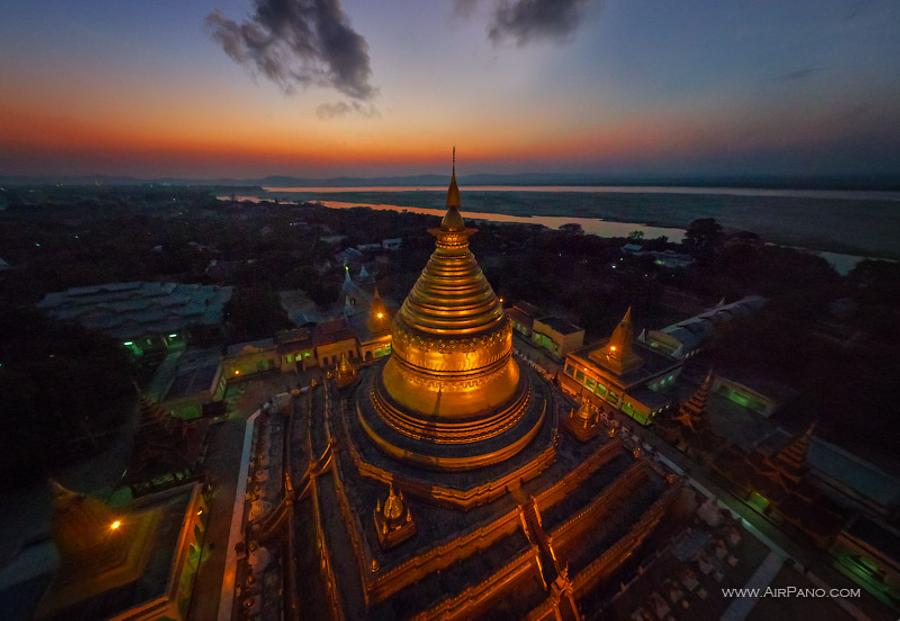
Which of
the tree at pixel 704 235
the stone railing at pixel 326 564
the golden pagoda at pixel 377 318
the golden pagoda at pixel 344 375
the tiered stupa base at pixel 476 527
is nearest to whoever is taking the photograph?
the stone railing at pixel 326 564

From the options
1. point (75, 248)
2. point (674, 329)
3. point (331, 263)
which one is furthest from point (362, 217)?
point (674, 329)

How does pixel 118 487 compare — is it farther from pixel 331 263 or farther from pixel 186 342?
pixel 331 263

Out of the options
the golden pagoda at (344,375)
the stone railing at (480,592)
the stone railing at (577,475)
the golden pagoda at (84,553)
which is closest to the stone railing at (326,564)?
the stone railing at (480,592)

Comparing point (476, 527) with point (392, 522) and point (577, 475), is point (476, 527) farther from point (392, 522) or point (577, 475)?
point (577, 475)

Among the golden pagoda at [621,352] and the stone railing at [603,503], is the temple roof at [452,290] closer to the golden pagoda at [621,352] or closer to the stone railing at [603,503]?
the stone railing at [603,503]

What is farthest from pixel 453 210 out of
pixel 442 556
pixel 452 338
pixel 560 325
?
pixel 560 325

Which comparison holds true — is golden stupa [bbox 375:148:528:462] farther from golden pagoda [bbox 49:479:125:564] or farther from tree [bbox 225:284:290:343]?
tree [bbox 225:284:290:343]
